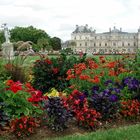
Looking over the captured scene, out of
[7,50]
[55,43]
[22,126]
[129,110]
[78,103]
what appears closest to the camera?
[22,126]

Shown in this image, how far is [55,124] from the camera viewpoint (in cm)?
742

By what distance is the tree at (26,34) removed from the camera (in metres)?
133

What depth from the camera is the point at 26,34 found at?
13325 centimetres

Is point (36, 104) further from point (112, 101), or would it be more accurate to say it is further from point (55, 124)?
point (112, 101)

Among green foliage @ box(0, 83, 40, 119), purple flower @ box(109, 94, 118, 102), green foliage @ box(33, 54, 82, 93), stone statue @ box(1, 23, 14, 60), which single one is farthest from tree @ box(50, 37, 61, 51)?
green foliage @ box(0, 83, 40, 119)

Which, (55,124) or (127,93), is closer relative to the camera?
(55,124)

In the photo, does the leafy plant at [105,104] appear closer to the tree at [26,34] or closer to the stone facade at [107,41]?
the tree at [26,34]

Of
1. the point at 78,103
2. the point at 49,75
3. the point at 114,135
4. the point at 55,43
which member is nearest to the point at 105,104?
the point at 78,103

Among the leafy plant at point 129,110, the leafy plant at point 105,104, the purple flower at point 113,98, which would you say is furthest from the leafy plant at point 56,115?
the leafy plant at point 129,110

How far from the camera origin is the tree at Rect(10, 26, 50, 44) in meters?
133

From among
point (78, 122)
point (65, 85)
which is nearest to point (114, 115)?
point (78, 122)

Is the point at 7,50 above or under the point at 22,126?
above

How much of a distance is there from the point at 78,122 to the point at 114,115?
79 centimetres

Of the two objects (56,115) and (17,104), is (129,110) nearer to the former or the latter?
(56,115)
